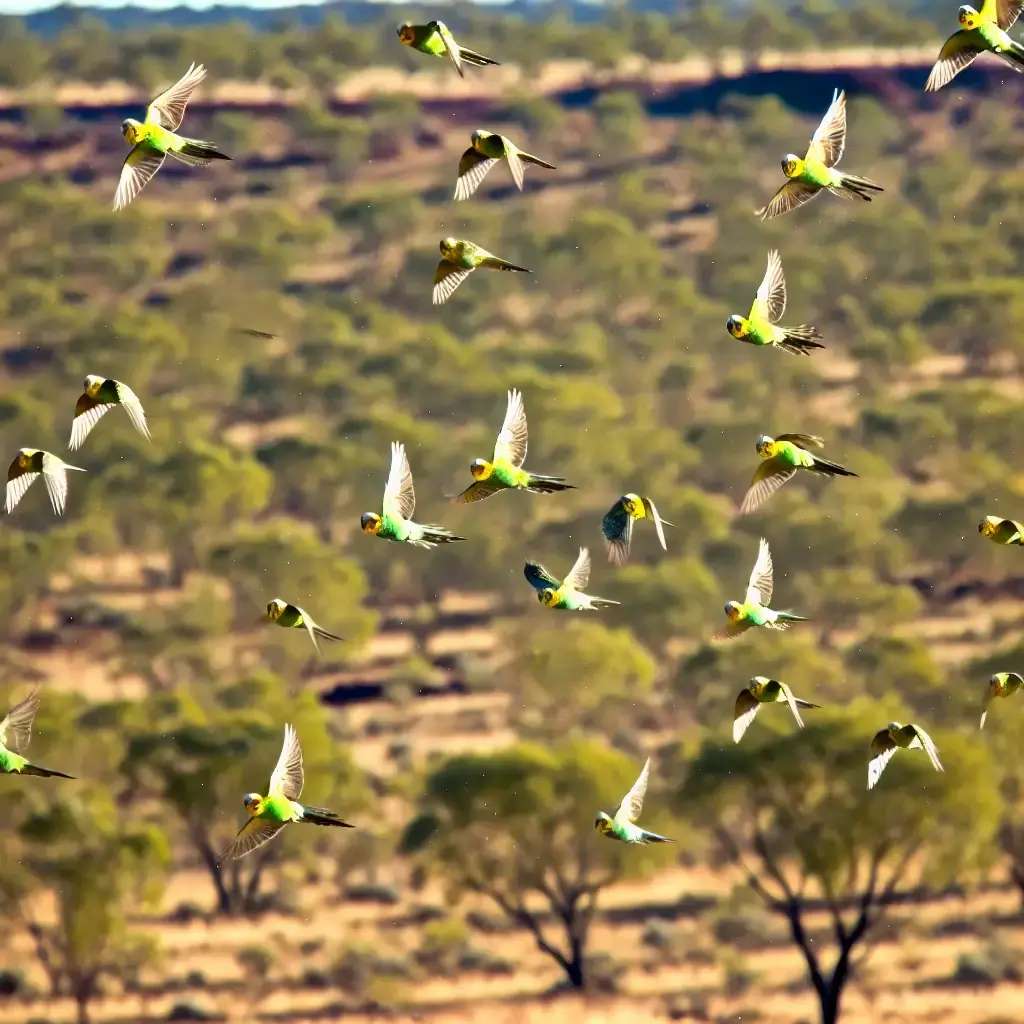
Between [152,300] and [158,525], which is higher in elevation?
[158,525]

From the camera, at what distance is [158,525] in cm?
11006

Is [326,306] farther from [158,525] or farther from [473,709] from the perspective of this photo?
[473,709]

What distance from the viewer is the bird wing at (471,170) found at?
21.5 m

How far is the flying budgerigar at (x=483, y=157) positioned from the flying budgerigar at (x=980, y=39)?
3.71m

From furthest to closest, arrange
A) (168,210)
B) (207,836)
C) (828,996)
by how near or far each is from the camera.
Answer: (168,210) < (207,836) < (828,996)

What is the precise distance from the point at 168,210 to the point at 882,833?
115 m

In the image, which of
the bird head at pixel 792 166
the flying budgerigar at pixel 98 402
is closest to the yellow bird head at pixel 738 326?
the bird head at pixel 792 166

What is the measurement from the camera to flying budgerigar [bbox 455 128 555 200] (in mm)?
21188

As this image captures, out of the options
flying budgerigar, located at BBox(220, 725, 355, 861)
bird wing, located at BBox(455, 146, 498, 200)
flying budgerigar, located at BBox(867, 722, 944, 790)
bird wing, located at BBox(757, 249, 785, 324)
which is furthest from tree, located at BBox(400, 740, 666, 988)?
bird wing, located at BBox(757, 249, 785, 324)

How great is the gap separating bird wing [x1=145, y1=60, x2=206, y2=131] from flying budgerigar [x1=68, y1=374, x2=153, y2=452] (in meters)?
2.58

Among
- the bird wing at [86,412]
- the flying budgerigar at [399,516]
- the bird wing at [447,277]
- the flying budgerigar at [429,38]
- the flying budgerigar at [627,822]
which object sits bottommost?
the flying budgerigar at [627,822]

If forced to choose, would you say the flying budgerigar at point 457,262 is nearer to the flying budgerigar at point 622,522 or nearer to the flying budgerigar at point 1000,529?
the flying budgerigar at point 622,522

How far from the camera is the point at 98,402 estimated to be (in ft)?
73.5

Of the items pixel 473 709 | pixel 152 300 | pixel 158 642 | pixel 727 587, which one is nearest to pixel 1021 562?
pixel 727 587
